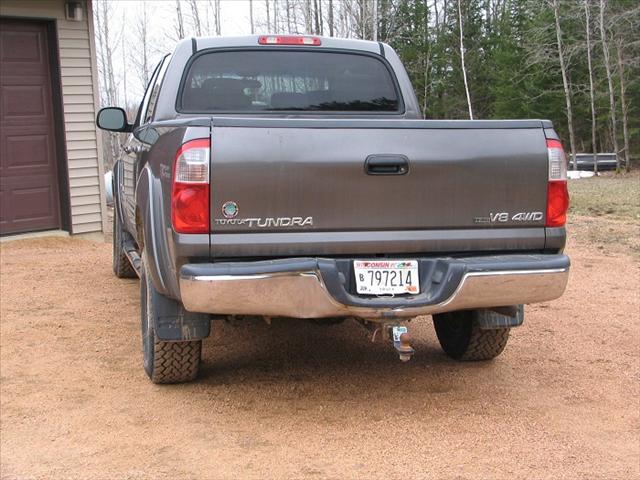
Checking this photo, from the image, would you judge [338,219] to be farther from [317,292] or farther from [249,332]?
[249,332]

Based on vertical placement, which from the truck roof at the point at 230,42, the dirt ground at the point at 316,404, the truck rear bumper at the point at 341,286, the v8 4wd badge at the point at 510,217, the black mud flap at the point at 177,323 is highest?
the truck roof at the point at 230,42

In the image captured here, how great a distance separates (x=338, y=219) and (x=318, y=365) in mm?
1491

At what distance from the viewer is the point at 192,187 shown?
11.8 feet

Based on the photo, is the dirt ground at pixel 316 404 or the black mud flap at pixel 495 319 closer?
the dirt ground at pixel 316 404

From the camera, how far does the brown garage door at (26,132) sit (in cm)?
970

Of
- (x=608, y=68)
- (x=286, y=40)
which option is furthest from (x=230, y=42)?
(x=608, y=68)

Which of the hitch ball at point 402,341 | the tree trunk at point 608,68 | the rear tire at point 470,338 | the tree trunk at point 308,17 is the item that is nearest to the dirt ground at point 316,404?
the rear tire at point 470,338

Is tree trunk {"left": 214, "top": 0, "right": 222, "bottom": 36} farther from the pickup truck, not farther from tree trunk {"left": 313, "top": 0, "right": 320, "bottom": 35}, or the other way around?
the pickup truck

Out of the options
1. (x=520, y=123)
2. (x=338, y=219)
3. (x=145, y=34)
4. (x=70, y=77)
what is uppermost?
(x=145, y=34)

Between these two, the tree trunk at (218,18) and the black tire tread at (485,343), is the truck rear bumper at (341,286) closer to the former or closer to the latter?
the black tire tread at (485,343)

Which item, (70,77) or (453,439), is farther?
(70,77)

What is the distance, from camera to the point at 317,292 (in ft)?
11.9

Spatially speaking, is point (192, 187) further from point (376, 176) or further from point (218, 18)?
point (218, 18)

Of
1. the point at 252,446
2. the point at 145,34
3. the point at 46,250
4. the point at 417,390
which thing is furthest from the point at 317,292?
the point at 145,34
